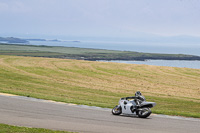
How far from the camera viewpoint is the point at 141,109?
60.2ft

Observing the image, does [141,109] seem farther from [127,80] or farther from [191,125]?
[127,80]

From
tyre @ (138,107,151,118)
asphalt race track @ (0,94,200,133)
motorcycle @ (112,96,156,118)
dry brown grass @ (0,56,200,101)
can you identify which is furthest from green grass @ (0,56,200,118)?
tyre @ (138,107,151,118)

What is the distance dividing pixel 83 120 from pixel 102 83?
78.7 feet

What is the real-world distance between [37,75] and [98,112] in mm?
24736

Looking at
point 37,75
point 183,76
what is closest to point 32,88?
point 37,75

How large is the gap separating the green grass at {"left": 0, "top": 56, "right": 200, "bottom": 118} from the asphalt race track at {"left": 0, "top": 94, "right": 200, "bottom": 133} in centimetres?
545

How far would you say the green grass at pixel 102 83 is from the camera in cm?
2977

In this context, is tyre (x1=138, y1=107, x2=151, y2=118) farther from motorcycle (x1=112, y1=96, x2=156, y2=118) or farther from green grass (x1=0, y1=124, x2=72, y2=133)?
green grass (x1=0, y1=124, x2=72, y2=133)

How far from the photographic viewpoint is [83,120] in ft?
55.7

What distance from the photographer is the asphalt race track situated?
1504 centimetres

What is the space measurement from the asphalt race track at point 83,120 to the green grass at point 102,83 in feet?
17.9

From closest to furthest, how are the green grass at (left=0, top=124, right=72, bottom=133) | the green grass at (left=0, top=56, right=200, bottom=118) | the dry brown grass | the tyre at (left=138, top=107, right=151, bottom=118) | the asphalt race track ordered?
the green grass at (left=0, top=124, right=72, bottom=133) < the asphalt race track < the tyre at (left=138, top=107, right=151, bottom=118) < the green grass at (left=0, top=56, right=200, bottom=118) < the dry brown grass

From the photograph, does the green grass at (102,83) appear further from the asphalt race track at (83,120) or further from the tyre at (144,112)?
the tyre at (144,112)

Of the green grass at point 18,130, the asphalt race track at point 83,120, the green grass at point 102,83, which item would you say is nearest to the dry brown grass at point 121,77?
the green grass at point 102,83
